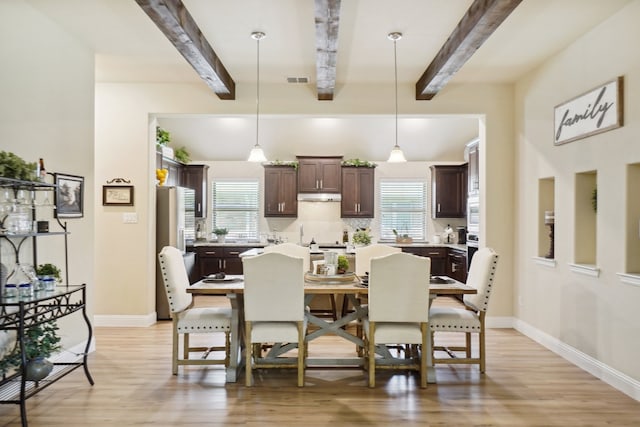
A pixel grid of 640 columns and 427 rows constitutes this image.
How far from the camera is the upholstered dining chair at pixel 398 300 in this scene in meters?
3.44

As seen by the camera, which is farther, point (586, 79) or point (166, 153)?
point (166, 153)

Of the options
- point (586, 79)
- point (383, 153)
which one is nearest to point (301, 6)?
point (586, 79)

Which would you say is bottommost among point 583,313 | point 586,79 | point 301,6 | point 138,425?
point 138,425

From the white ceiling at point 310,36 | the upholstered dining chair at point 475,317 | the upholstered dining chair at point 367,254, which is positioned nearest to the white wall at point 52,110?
the white ceiling at point 310,36

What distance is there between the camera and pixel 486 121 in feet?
18.0

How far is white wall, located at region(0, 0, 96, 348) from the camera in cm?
336

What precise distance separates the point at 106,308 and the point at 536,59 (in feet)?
18.0

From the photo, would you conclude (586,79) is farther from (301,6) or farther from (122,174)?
(122,174)

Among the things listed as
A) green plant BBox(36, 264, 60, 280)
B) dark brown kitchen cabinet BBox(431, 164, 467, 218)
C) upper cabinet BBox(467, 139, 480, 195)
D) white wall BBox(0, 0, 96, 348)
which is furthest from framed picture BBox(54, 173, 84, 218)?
dark brown kitchen cabinet BBox(431, 164, 467, 218)

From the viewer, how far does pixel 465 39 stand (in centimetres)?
368

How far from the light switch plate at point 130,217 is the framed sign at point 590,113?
183 inches

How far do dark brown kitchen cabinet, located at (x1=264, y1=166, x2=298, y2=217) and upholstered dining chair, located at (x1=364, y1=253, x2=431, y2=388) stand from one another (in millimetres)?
5175

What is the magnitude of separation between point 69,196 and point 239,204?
4.87 m

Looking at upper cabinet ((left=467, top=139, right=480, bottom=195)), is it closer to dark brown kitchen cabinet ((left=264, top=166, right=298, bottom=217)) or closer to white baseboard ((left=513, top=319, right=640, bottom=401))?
white baseboard ((left=513, top=319, right=640, bottom=401))
